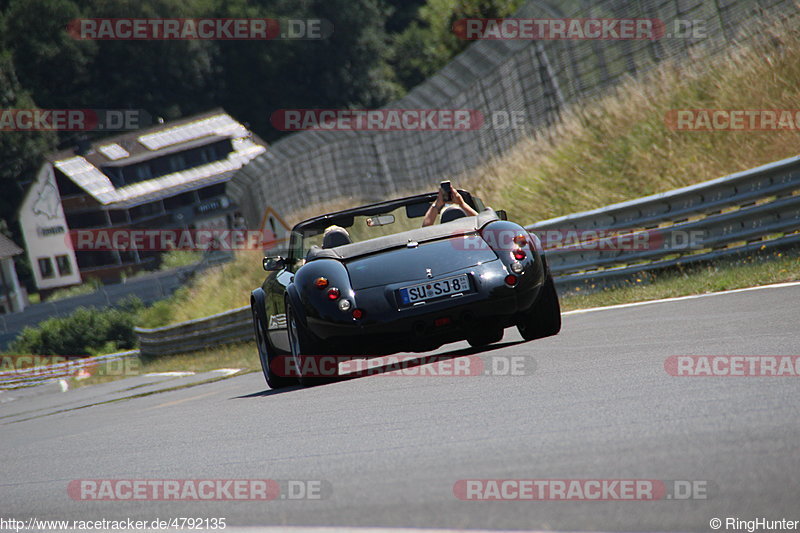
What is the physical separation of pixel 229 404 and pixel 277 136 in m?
90.0

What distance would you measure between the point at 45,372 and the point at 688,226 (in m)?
23.2

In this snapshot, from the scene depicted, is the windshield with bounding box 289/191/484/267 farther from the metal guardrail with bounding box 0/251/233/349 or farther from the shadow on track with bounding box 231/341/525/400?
the metal guardrail with bounding box 0/251/233/349

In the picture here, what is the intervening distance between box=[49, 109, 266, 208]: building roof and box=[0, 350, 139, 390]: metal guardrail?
161 ft

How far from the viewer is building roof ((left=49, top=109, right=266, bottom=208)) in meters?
81.6

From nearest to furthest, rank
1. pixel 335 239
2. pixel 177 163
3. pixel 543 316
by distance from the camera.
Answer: pixel 543 316
pixel 335 239
pixel 177 163

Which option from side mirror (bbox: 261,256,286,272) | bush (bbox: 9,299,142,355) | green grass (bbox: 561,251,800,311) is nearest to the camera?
side mirror (bbox: 261,256,286,272)

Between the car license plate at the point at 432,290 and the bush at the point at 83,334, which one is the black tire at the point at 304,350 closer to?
the car license plate at the point at 432,290

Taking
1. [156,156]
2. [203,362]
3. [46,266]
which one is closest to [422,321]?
[203,362]

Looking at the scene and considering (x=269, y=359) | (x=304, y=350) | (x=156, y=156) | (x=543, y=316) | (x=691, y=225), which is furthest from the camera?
(x=156, y=156)

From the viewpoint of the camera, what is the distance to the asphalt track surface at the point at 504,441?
133 inches

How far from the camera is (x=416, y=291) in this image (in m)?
7.39

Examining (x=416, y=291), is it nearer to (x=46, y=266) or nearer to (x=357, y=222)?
(x=357, y=222)

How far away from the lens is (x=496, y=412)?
5215mm

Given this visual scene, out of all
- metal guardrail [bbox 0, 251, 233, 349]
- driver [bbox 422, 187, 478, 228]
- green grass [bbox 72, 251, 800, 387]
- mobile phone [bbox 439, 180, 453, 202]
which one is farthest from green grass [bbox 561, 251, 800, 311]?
metal guardrail [bbox 0, 251, 233, 349]
